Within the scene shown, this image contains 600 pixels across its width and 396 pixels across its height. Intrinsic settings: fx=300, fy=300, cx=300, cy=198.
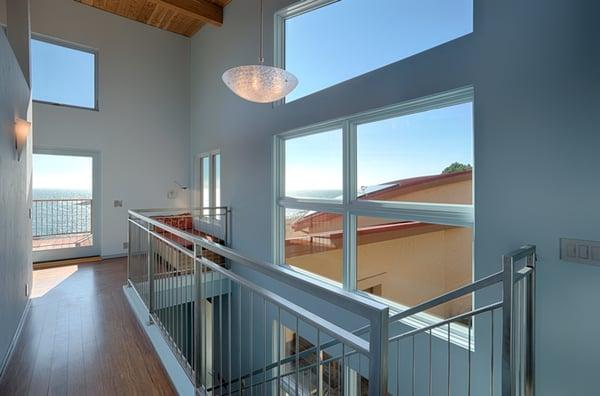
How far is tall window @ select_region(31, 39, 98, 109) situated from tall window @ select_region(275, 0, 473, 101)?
368cm

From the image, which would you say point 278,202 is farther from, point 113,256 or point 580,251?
point 113,256

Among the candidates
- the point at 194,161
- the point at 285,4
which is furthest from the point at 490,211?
the point at 194,161

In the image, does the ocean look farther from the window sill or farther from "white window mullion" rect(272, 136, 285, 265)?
the window sill

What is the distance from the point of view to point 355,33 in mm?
3020

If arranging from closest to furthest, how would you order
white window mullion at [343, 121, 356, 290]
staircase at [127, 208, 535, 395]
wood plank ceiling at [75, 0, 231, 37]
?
staircase at [127, 208, 535, 395] → white window mullion at [343, 121, 356, 290] → wood plank ceiling at [75, 0, 231, 37]

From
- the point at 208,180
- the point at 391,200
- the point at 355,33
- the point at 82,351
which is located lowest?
the point at 82,351

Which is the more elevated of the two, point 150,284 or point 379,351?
point 379,351

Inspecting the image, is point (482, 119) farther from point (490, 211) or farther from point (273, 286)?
point (273, 286)

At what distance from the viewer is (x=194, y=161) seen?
245 inches

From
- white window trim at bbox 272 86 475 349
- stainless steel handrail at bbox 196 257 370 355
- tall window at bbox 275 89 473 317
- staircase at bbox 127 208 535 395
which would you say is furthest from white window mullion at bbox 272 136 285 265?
stainless steel handrail at bbox 196 257 370 355

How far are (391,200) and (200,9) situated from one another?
446 centimetres

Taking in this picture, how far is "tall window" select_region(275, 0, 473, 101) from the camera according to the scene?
230 cm

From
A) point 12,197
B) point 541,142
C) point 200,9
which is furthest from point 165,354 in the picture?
point 200,9

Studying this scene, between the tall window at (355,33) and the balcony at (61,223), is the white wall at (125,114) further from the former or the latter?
the tall window at (355,33)
